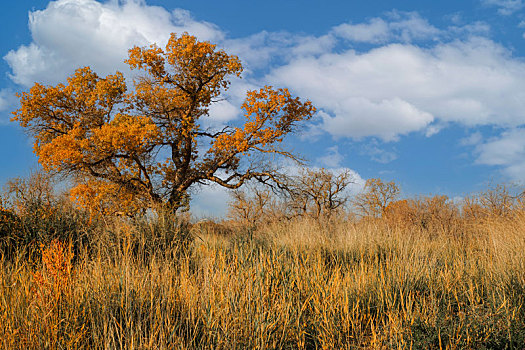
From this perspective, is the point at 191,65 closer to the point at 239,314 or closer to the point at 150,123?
the point at 150,123

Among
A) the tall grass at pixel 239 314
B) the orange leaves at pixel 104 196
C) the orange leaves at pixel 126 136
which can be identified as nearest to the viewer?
the tall grass at pixel 239 314

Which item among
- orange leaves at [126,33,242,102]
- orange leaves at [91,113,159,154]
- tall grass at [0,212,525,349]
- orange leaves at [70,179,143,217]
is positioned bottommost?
tall grass at [0,212,525,349]

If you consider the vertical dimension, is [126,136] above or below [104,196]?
above

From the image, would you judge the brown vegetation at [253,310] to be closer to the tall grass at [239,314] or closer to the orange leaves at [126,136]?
the tall grass at [239,314]

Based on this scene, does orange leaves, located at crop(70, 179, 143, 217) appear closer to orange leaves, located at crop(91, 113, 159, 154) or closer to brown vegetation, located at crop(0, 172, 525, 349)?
orange leaves, located at crop(91, 113, 159, 154)

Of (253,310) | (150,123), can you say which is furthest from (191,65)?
(253,310)

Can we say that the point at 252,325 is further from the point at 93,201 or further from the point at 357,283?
the point at 93,201

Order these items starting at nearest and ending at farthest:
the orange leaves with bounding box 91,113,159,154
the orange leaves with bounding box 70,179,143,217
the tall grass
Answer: the tall grass
the orange leaves with bounding box 91,113,159,154
the orange leaves with bounding box 70,179,143,217

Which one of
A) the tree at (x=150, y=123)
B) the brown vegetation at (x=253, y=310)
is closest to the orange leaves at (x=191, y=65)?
the tree at (x=150, y=123)

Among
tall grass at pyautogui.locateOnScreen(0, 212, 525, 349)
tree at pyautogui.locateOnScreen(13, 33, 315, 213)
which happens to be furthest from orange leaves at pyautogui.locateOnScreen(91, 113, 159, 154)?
tall grass at pyautogui.locateOnScreen(0, 212, 525, 349)

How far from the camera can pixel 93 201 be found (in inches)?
822

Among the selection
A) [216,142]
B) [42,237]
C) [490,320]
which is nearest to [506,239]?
[490,320]

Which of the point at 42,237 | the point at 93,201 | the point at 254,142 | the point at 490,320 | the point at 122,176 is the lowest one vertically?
the point at 490,320

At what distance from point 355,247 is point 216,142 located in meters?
12.7
